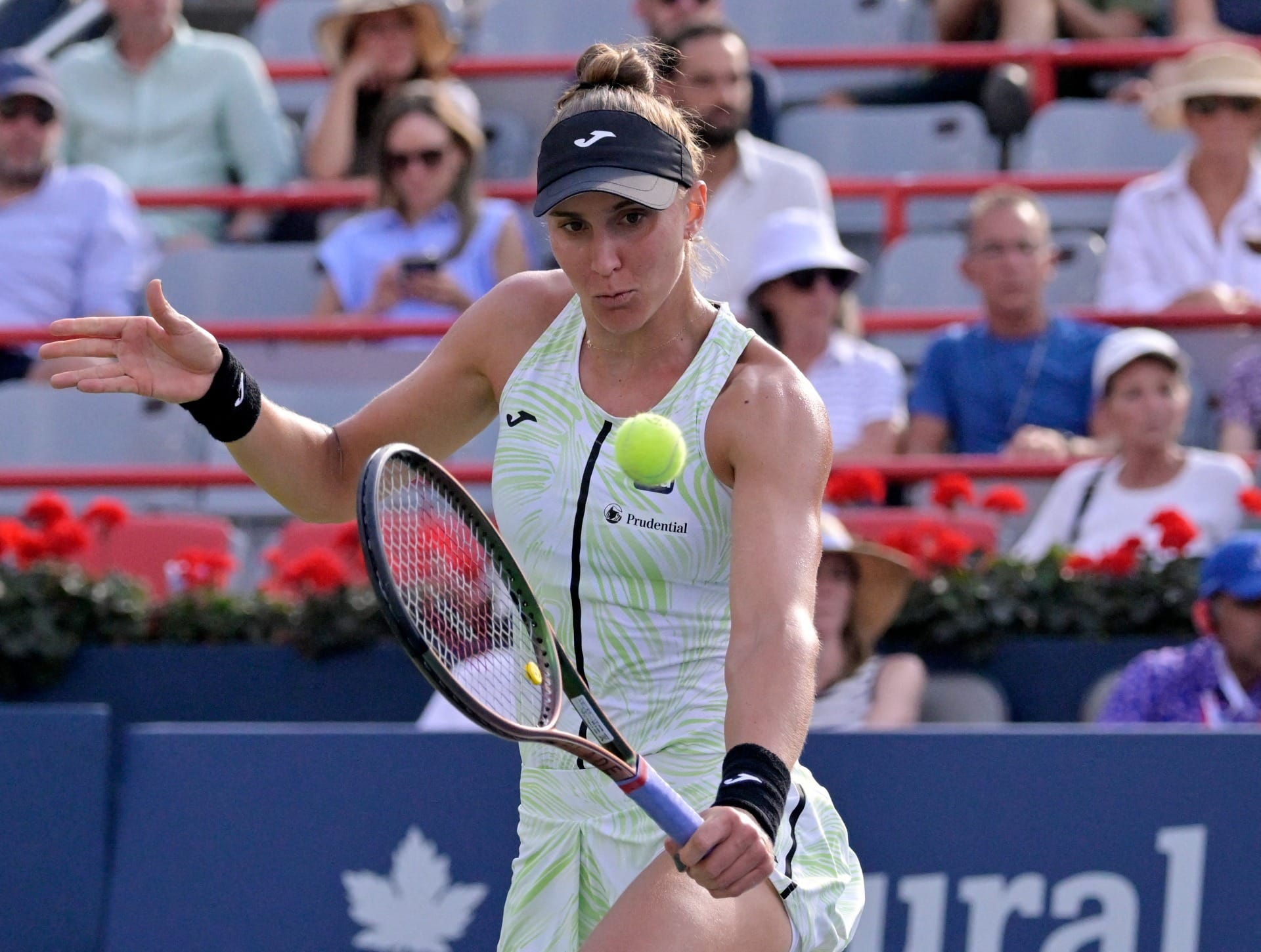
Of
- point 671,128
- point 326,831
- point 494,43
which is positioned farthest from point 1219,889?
point 494,43

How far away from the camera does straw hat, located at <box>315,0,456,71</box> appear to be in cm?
755

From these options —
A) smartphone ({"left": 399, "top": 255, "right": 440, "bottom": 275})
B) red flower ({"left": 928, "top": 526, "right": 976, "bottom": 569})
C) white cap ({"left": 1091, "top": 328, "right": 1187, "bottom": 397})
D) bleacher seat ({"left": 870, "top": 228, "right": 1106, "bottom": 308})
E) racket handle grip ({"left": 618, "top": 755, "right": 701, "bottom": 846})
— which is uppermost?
bleacher seat ({"left": 870, "top": 228, "right": 1106, "bottom": 308})

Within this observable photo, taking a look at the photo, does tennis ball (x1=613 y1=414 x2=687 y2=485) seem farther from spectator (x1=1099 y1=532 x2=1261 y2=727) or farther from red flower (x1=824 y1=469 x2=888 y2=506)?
red flower (x1=824 y1=469 x2=888 y2=506)

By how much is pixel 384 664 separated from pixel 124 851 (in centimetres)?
103

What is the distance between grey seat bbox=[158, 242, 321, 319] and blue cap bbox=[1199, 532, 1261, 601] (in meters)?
3.76

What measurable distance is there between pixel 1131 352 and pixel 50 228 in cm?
379

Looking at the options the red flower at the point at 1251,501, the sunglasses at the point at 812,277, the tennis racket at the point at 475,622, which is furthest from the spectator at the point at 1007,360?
the tennis racket at the point at 475,622

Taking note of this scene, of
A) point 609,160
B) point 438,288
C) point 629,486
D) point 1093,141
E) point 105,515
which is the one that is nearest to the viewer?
point 609,160

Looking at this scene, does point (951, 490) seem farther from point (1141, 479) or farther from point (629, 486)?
point (629, 486)

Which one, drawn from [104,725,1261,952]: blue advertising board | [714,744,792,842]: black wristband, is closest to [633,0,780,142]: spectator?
[104,725,1261,952]: blue advertising board

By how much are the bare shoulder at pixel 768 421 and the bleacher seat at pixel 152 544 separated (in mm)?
3252

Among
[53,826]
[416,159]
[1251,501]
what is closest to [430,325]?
→ [416,159]

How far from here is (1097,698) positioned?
197 inches

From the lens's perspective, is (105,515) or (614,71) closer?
(614,71)
